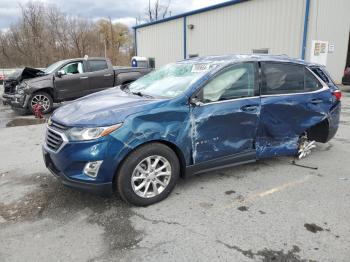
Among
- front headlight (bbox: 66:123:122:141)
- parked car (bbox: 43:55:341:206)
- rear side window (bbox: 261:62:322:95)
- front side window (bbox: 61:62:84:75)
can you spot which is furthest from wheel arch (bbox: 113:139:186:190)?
front side window (bbox: 61:62:84:75)

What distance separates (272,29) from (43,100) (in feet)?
38.0

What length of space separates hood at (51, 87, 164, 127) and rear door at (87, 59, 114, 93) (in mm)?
6893

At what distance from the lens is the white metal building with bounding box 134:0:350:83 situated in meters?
15.0

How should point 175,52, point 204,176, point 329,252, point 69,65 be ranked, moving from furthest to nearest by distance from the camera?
point 175,52, point 69,65, point 204,176, point 329,252

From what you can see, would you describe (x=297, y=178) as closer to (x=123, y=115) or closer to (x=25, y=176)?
(x=123, y=115)

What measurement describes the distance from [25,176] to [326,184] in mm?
4114

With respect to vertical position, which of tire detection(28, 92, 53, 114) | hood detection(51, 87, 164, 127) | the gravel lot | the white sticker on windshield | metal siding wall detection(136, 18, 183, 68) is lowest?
the gravel lot

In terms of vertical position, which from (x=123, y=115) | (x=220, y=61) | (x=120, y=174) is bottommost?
(x=120, y=174)

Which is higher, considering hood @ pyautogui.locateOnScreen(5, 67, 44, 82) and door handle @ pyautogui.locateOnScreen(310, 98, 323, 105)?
hood @ pyautogui.locateOnScreen(5, 67, 44, 82)

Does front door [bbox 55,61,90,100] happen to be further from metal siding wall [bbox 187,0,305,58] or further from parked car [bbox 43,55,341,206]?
metal siding wall [bbox 187,0,305,58]

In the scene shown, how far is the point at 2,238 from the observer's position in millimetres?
3033

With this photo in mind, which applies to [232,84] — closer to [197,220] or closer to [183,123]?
[183,123]

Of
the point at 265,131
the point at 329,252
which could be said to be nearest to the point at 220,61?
the point at 265,131

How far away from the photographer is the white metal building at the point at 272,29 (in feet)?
49.1
